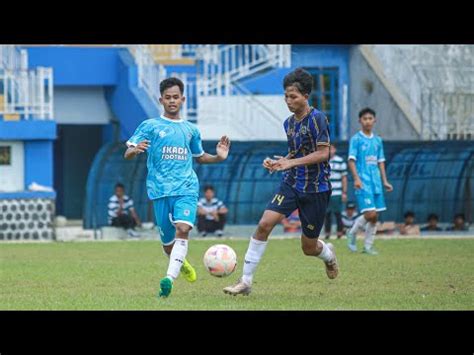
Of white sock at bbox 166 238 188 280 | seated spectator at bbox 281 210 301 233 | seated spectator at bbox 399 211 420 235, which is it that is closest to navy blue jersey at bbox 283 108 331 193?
white sock at bbox 166 238 188 280

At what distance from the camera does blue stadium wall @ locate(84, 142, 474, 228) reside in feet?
91.5

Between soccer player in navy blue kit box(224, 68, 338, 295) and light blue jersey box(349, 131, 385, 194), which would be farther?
light blue jersey box(349, 131, 385, 194)

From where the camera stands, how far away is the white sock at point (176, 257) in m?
12.7

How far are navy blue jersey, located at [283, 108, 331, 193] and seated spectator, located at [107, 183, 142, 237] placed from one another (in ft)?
47.2

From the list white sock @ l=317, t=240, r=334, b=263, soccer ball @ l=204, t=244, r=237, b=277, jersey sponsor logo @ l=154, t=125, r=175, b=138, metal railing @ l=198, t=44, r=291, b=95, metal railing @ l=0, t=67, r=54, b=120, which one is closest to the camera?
jersey sponsor logo @ l=154, t=125, r=175, b=138

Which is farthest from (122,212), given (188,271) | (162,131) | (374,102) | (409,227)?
(162,131)

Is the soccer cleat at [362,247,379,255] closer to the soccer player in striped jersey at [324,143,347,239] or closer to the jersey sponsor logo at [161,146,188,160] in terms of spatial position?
the soccer player in striped jersey at [324,143,347,239]

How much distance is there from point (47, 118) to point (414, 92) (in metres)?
10.1

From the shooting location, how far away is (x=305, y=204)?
13.2 metres

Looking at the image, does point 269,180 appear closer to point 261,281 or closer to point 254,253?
point 261,281

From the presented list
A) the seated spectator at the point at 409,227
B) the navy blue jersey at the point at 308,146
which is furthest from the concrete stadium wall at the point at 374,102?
the navy blue jersey at the point at 308,146

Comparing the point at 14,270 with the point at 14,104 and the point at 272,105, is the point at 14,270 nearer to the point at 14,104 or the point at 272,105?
the point at 14,104

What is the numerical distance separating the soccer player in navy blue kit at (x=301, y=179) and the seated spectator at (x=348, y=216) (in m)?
13.3
